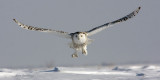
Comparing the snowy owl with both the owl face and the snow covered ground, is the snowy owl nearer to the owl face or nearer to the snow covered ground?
the owl face

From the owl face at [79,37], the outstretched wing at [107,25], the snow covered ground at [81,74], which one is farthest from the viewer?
the snow covered ground at [81,74]

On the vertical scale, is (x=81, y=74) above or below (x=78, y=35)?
above

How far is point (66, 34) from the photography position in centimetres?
3138

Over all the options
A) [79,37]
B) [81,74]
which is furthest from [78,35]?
[81,74]

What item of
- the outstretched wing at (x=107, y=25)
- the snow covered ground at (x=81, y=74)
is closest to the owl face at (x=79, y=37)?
the outstretched wing at (x=107, y=25)

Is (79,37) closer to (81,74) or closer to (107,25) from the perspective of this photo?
(107,25)

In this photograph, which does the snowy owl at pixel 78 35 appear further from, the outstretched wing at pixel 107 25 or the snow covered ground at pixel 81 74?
the snow covered ground at pixel 81 74

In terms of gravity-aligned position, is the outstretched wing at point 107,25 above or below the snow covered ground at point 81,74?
below

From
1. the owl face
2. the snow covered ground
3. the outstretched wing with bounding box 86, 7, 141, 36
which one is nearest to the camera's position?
the owl face

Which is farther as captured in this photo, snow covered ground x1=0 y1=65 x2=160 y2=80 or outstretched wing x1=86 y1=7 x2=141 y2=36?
snow covered ground x1=0 y1=65 x2=160 y2=80

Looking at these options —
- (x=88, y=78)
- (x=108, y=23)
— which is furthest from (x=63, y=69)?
(x=108, y=23)

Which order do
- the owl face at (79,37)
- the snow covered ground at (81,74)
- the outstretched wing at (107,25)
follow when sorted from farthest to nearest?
1. the snow covered ground at (81,74)
2. the outstretched wing at (107,25)
3. the owl face at (79,37)

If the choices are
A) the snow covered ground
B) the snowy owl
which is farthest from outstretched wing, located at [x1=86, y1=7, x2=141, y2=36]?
the snow covered ground

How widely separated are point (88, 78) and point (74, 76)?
14.1 ft
